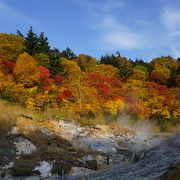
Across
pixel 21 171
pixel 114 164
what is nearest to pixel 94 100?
pixel 114 164

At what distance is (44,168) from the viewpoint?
2969 cm

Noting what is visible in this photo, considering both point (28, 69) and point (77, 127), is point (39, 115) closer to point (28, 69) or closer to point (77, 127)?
point (77, 127)

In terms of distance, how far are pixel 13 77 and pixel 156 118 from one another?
2148 centimetres

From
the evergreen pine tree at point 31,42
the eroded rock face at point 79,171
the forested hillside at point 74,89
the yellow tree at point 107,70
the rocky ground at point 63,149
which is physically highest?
the evergreen pine tree at point 31,42

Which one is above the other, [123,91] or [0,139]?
[123,91]

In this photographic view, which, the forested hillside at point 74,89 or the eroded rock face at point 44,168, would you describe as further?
the forested hillside at point 74,89

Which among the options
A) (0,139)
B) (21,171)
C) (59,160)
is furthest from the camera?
(0,139)

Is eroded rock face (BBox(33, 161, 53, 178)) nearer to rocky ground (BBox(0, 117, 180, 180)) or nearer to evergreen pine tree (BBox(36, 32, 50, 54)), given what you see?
rocky ground (BBox(0, 117, 180, 180))

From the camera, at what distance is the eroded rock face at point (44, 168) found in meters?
28.5

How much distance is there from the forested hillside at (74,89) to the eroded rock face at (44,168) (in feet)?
66.2

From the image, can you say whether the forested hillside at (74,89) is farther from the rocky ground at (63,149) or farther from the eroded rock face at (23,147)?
the eroded rock face at (23,147)

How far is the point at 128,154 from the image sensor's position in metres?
37.2

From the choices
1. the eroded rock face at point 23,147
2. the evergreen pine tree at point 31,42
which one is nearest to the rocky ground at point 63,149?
the eroded rock face at point 23,147

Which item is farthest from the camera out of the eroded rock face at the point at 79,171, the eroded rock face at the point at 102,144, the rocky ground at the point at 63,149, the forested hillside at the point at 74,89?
the forested hillside at the point at 74,89
